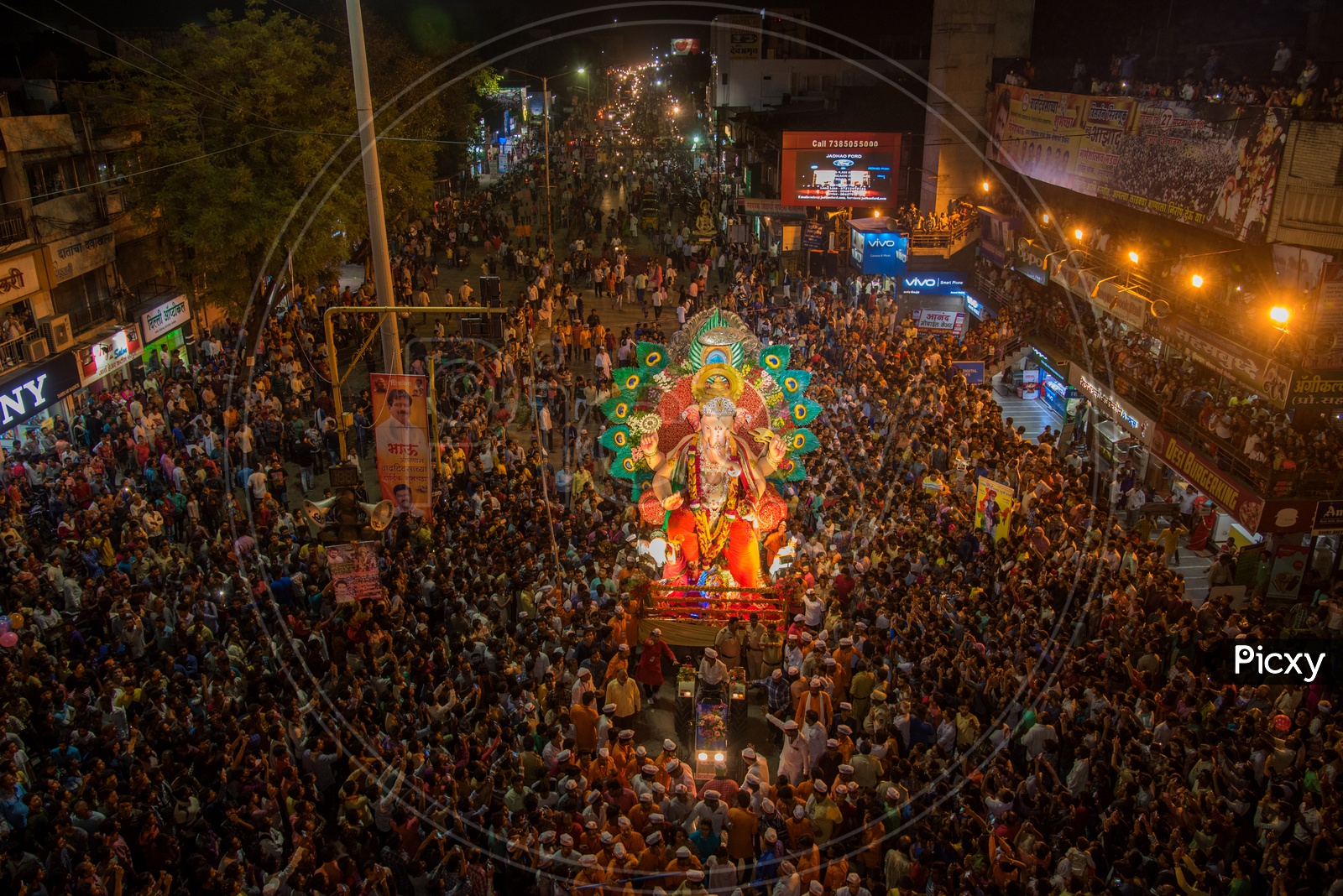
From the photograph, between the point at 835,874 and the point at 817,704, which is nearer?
the point at 835,874

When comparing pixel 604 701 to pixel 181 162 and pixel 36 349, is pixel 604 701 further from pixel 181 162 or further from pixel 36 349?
pixel 181 162

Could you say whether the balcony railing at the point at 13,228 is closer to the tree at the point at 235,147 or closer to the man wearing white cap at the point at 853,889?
the tree at the point at 235,147

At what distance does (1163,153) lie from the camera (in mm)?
19891

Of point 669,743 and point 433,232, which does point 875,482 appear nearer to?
point 669,743

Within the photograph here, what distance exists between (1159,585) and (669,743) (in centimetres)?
715

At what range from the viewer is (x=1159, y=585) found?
1312 cm

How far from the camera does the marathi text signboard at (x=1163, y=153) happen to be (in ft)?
55.6

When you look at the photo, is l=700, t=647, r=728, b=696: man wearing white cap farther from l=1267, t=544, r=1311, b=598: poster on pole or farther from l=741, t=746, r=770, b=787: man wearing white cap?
l=1267, t=544, r=1311, b=598: poster on pole

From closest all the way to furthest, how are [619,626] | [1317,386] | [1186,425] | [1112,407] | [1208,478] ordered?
[619,626] < [1317,386] < [1208,478] < [1186,425] < [1112,407]

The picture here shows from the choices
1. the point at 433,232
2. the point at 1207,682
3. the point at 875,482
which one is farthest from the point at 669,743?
the point at 433,232

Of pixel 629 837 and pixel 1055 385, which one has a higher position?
pixel 629 837

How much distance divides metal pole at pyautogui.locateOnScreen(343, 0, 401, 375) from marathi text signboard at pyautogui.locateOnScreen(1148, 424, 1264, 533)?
41.9 ft

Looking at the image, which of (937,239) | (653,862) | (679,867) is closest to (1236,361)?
(937,239)

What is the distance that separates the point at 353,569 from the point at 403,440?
1.70 m
